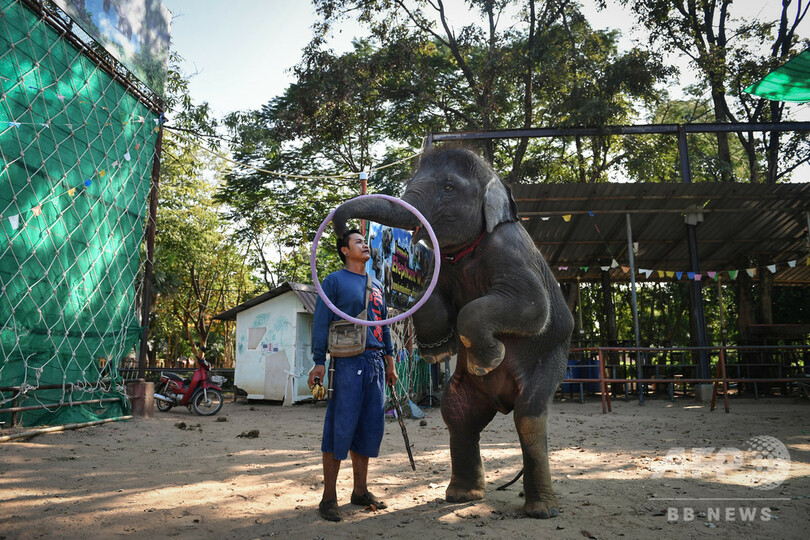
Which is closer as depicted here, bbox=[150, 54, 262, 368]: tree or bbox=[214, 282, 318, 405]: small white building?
bbox=[214, 282, 318, 405]: small white building

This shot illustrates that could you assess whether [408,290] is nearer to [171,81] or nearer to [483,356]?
[483,356]

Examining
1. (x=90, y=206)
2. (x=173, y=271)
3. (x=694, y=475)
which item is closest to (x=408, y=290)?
(x=90, y=206)

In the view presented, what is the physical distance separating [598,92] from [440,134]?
4492 millimetres

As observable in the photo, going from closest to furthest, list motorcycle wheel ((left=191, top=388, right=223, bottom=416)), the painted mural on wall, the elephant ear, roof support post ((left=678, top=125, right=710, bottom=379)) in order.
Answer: the elephant ear → the painted mural on wall → motorcycle wheel ((left=191, top=388, right=223, bottom=416)) → roof support post ((left=678, top=125, right=710, bottom=379))

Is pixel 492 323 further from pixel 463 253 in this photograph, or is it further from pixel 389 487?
pixel 389 487

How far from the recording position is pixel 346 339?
3287mm

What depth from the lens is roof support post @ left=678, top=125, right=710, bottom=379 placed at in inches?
394

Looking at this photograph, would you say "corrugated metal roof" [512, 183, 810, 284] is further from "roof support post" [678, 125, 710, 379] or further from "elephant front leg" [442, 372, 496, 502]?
"elephant front leg" [442, 372, 496, 502]

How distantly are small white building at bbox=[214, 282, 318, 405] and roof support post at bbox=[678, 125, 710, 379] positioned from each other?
25.3 ft

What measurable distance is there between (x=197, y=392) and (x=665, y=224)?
9.98 m

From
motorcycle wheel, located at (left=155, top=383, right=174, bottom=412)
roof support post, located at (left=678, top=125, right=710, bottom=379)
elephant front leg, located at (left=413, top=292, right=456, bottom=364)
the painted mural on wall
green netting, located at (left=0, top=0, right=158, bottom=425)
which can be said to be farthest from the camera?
motorcycle wheel, located at (left=155, top=383, right=174, bottom=412)

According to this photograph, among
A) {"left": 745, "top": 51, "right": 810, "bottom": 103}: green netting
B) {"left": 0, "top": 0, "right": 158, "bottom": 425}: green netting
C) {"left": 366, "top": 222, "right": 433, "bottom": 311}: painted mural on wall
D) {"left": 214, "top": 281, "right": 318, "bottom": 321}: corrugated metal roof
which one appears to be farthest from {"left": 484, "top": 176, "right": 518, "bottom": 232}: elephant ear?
{"left": 214, "top": 281, "right": 318, "bottom": 321}: corrugated metal roof

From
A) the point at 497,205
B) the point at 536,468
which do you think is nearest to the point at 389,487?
the point at 536,468

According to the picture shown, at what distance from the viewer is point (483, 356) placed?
112 inches
